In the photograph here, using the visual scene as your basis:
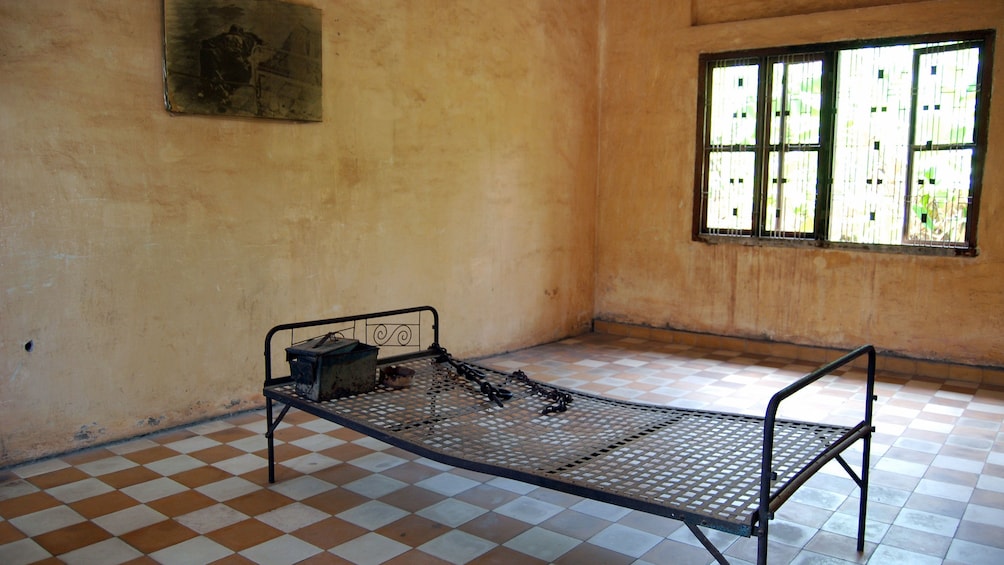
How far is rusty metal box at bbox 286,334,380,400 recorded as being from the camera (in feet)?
12.2

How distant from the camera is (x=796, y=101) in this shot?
685cm

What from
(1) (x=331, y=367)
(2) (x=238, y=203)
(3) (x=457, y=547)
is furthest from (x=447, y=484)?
(2) (x=238, y=203)

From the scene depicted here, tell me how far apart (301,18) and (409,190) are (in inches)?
60.1

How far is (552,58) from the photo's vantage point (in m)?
7.27

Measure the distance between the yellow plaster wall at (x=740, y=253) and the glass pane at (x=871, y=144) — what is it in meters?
0.21

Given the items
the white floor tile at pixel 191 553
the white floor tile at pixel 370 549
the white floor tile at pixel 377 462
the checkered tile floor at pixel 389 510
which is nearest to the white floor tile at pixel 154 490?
the checkered tile floor at pixel 389 510

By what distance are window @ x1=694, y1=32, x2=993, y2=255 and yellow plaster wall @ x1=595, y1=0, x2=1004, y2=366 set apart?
0.13 m

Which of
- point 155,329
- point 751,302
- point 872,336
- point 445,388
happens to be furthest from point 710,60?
point 155,329

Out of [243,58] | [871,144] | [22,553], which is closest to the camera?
[22,553]

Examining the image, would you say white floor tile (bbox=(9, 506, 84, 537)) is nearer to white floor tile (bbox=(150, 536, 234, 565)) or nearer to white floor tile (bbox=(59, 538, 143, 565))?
white floor tile (bbox=(59, 538, 143, 565))

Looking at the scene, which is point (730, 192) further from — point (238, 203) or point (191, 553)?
point (191, 553)

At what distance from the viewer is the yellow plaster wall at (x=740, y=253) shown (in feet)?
20.2

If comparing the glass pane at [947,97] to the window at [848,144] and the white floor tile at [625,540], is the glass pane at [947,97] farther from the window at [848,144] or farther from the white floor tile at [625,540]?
the white floor tile at [625,540]

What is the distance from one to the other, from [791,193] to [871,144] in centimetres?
78
